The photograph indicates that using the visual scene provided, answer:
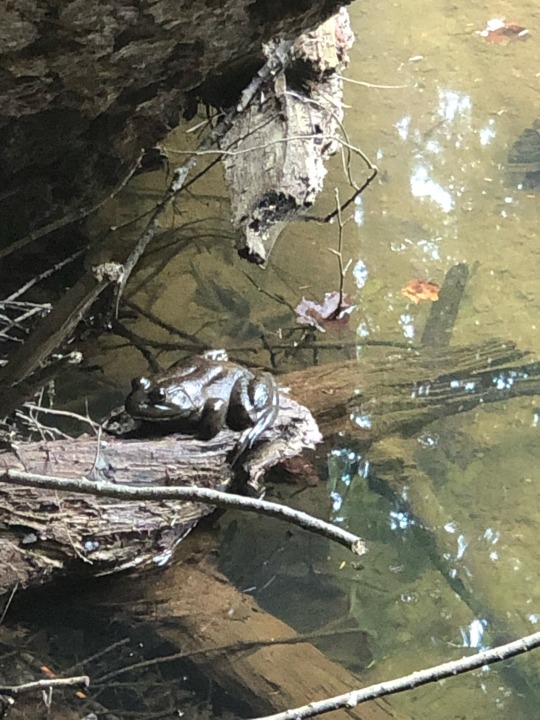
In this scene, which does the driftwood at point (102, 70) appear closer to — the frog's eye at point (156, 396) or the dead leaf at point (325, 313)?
the frog's eye at point (156, 396)

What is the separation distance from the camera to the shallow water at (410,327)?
2.93 meters

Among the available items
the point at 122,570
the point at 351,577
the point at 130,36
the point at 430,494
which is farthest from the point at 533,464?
the point at 130,36

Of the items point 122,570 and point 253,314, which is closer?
point 122,570

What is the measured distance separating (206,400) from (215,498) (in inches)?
76.2

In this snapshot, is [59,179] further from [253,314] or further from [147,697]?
[147,697]

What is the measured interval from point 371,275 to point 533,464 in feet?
4.17

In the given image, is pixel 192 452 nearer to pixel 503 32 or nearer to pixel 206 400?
pixel 206 400

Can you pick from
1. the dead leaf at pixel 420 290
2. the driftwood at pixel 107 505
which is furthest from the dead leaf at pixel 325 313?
the driftwood at pixel 107 505

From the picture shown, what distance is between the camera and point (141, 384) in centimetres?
292

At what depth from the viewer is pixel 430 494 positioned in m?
3.34

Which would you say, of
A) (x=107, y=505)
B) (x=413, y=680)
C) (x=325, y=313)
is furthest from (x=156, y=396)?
(x=413, y=680)

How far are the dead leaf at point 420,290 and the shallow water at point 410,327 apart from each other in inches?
1.7

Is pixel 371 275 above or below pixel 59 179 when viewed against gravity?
below

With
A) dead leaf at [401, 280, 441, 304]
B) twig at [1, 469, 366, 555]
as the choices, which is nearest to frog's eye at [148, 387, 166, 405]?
dead leaf at [401, 280, 441, 304]
